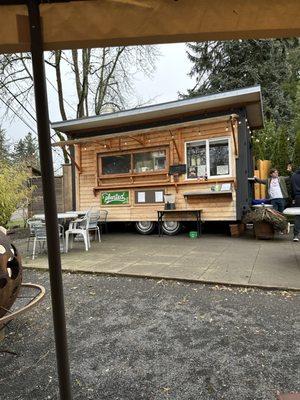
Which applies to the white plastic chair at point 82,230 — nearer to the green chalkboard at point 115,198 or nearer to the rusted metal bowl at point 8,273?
the green chalkboard at point 115,198

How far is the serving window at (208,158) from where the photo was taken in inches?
380

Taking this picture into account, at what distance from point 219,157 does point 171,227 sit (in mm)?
2528

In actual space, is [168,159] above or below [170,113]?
below

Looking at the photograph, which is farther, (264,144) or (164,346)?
(264,144)

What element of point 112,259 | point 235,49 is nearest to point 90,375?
point 112,259

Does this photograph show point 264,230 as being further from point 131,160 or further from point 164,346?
point 164,346

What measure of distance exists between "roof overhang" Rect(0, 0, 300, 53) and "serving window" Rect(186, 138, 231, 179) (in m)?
7.82

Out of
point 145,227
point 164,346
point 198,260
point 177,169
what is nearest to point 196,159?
point 177,169

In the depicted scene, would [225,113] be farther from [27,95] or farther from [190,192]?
[27,95]

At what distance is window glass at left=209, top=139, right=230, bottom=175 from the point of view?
964 centimetres

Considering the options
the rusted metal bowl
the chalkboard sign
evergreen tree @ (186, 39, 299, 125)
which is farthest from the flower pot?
evergreen tree @ (186, 39, 299, 125)

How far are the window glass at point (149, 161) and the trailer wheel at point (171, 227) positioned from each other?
5.49 ft

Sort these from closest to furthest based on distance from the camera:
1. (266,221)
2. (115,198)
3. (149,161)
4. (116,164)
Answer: (266,221) → (149,161) → (115,198) → (116,164)

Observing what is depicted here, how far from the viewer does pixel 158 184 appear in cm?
1052
